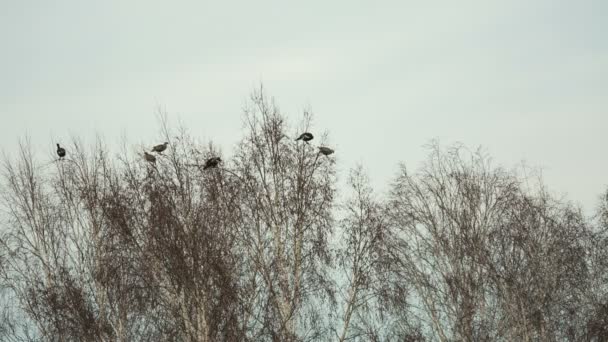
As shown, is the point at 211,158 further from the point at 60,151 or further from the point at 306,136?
the point at 60,151

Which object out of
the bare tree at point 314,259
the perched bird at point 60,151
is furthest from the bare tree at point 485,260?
the perched bird at point 60,151

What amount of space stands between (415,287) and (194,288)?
10.0 meters

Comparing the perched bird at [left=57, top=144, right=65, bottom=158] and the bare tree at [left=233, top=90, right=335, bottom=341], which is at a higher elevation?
the perched bird at [left=57, top=144, right=65, bottom=158]

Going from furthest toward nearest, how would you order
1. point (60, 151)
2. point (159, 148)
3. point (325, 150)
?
point (60, 151), point (325, 150), point (159, 148)

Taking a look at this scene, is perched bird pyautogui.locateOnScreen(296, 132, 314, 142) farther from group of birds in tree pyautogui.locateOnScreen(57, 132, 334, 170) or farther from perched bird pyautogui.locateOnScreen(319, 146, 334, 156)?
perched bird pyautogui.locateOnScreen(319, 146, 334, 156)

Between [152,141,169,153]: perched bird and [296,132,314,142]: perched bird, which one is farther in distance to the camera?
[296,132,314,142]: perched bird

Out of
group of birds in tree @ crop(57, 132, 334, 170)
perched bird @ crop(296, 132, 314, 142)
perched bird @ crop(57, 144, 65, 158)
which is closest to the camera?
group of birds in tree @ crop(57, 132, 334, 170)

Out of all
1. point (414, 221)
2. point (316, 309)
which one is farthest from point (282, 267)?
point (414, 221)

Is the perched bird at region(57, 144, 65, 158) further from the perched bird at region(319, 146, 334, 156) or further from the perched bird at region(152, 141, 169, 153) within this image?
the perched bird at region(319, 146, 334, 156)

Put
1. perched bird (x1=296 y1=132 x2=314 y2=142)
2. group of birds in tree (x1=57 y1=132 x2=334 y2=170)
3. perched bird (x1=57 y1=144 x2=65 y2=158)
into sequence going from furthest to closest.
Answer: perched bird (x1=57 y1=144 x2=65 y2=158) < perched bird (x1=296 y1=132 x2=314 y2=142) < group of birds in tree (x1=57 y1=132 x2=334 y2=170)

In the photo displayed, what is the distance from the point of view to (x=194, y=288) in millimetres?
12578

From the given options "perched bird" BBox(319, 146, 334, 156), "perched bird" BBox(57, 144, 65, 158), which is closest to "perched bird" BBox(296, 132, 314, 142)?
"perched bird" BBox(319, 146, 334, 156)

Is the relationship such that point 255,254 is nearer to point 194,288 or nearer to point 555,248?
point 194,288

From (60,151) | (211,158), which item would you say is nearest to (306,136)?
(211,158)
